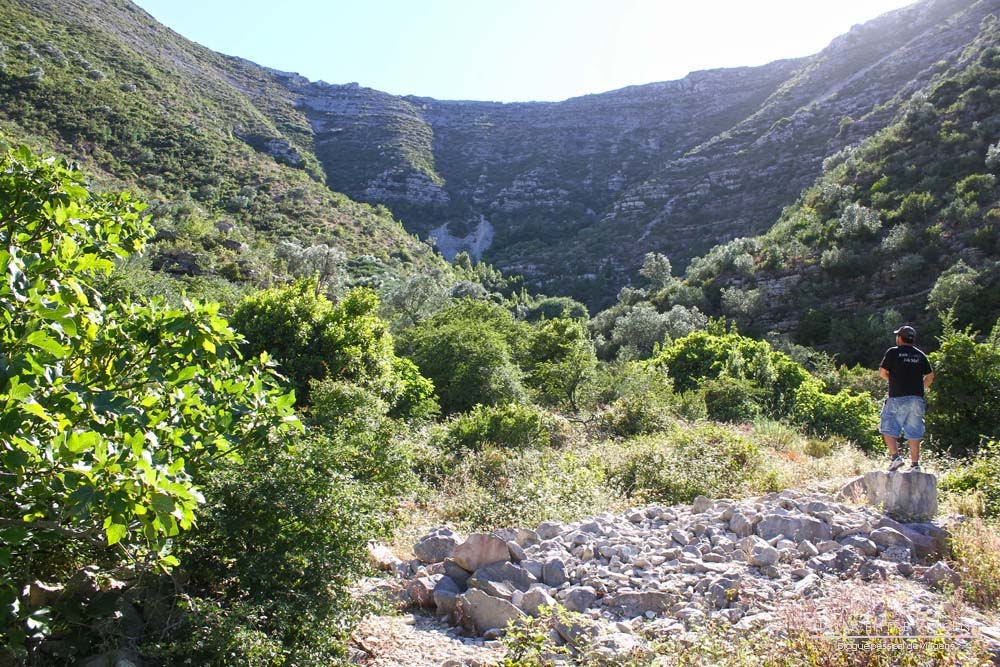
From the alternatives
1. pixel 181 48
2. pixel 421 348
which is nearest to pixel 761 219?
pixel 421 348

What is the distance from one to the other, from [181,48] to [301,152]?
50.9ft

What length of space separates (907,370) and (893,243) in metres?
23.9

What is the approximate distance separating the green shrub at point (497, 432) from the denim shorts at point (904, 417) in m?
5.00

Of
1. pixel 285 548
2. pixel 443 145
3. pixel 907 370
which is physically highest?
pixel 443 145

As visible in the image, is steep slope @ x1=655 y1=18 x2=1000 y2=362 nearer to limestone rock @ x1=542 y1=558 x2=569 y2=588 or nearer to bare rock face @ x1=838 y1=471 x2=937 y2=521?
bare rock face @ x1=838 y1=471 x2=937 y2=521

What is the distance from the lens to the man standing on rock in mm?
5788

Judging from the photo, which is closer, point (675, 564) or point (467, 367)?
point (675, 564)

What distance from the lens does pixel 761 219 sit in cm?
4294

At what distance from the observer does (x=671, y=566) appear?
4.38 m

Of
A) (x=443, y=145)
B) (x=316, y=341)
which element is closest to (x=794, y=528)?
(x=316, y=341)

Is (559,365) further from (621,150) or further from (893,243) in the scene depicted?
(621,150)

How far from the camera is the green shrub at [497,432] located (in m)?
9.34

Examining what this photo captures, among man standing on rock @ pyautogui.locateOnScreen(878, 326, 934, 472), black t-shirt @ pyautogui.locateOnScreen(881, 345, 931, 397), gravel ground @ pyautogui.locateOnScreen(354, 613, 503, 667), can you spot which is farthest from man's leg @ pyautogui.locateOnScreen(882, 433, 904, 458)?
gravel ground @ pyautogui.locateOnScreen(354, 613, 503, 667)

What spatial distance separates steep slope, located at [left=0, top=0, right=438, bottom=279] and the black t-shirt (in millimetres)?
25904
